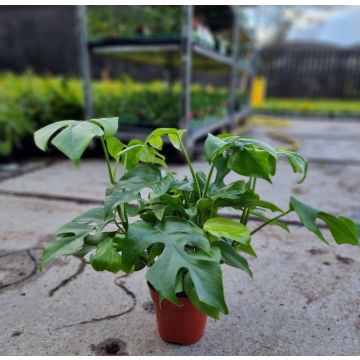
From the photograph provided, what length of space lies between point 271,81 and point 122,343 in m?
11.3

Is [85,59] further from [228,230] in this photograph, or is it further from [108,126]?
[228,230]

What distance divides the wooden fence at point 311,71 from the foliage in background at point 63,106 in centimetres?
828

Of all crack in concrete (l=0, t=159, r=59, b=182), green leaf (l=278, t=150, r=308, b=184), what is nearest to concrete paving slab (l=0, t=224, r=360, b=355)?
green leaf (l=278, t=150, r=308, b=184)

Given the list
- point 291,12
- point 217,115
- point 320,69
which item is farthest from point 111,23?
point 291,12

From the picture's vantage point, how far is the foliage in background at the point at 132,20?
10.1ft

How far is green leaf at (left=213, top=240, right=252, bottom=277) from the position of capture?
3.01 ft

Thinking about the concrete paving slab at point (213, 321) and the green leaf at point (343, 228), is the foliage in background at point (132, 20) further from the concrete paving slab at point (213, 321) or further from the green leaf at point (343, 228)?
the green leaf at point (343, 228)

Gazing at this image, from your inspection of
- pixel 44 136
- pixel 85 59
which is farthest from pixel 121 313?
pixel 85 59

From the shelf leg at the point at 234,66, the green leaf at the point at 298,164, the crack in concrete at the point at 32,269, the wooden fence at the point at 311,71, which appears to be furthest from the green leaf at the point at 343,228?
the wooden fence at the point at 311,71

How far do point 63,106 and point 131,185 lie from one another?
2894mm

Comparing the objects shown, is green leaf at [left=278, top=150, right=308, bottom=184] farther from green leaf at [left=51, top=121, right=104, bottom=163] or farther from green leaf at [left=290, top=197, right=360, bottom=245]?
green leaf at [left=51, top=121, right=104, bottom=163]

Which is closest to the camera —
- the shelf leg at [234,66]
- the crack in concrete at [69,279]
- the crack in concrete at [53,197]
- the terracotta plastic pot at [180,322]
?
the terracotta plastic pot at [180,322]

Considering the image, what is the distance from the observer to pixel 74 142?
0.75 metres

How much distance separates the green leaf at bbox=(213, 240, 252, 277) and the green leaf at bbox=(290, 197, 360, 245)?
19 centimetres
